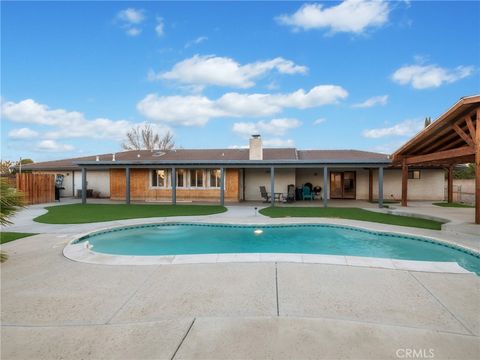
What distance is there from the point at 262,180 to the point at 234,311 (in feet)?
51.6

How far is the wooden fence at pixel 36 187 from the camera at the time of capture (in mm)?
15273

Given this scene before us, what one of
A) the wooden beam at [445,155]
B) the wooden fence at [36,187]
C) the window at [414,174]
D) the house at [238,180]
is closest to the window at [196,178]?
the house at [238,180]

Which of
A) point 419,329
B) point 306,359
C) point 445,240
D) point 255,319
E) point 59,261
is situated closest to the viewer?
point 306,359

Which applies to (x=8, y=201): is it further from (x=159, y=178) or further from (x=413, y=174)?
(x=413, y=174)

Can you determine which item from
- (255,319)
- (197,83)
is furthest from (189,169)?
(255,319)

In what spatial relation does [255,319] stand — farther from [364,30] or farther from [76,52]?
[76,52]

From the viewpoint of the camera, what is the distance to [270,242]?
27.3 feet

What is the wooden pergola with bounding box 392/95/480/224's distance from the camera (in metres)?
9.02

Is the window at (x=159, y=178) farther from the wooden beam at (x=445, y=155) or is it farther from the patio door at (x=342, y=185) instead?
the wooden beam at (x=445, y=155)

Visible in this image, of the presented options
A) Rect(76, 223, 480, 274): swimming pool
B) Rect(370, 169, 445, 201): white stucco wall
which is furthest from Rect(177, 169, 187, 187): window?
Rect(370, 169, 445, 201): white stucco wall

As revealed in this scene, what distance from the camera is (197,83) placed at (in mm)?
22203

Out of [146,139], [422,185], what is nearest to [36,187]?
[422,185]

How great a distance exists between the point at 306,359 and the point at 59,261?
5166 millimetres

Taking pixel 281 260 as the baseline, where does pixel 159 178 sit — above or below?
above
